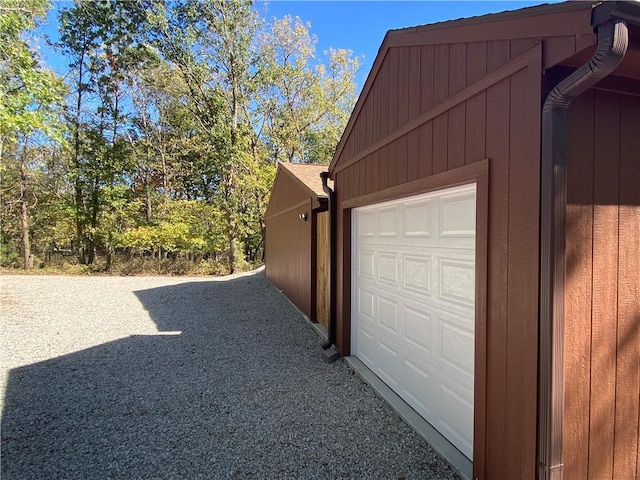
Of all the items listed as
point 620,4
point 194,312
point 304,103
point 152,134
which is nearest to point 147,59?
point 152,134

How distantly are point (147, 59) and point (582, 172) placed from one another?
63.1 ft

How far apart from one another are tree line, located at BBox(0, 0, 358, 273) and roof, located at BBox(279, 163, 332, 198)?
826cm

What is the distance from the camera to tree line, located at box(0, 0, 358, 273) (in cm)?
1638

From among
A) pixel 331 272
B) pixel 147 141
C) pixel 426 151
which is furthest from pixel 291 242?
pixel 147 141

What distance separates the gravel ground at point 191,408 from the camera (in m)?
2.59

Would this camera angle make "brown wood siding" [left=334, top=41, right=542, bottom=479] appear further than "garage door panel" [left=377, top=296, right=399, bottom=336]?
No

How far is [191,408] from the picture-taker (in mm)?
3461

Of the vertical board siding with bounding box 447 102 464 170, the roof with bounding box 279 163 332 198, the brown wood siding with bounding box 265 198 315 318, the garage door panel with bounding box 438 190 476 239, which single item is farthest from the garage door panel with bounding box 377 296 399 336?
the brown wood siding with bounding box 265 198 315 318

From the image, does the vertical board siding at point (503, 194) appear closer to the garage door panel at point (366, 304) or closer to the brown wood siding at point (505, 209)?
the brown wood siding at point (505, 209)

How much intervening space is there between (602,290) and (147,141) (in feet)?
62.2

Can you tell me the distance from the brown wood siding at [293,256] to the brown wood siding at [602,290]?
513 centimetres

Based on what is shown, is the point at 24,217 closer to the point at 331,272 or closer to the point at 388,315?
the point at 331,272

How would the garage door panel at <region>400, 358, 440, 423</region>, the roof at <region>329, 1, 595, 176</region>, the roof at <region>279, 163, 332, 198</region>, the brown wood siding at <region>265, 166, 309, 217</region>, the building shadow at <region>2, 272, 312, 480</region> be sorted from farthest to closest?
the brown wood siding at <region>265, 166, 309, 217</region> → the roof at <region>279, 163, 332, 198</region> → the garage door panel at <region>400, 358, 440, 423</region> → the building shadow at <region>2, 272, 312, 480</region> → the roof at <region>329, 1, 595, 176</region>

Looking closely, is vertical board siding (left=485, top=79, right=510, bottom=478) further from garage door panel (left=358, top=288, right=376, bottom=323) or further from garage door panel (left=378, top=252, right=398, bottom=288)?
garage door panel (left=358, top=288, right=376, bottom=323)
